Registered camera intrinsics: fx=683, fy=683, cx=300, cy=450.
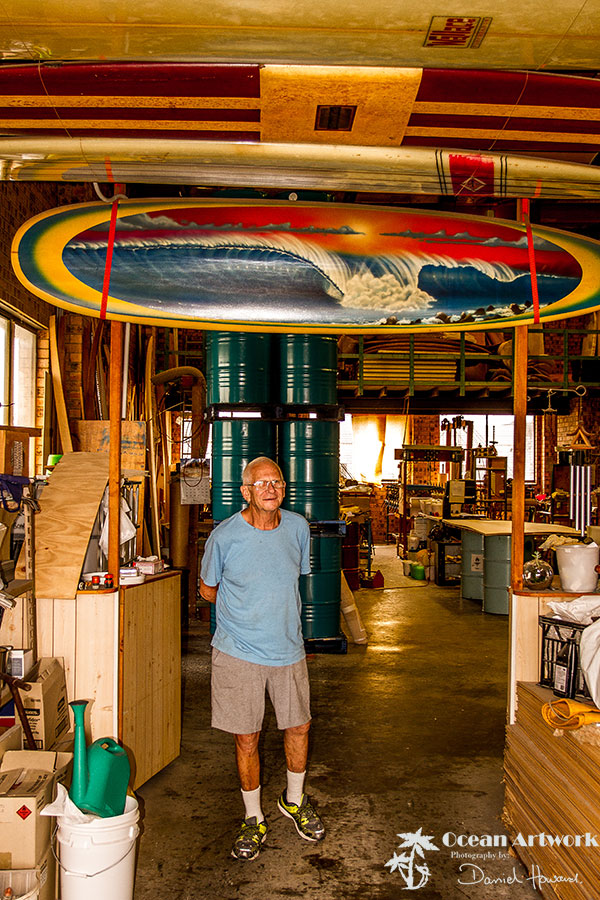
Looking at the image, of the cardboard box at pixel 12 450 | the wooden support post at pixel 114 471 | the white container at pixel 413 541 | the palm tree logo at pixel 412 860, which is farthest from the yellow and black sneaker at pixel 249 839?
the white container at pixel 413 541

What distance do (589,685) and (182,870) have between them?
177cm

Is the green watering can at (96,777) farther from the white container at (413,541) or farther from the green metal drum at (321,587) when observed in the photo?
the white container at (413,541)

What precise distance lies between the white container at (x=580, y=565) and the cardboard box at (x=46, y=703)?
2370 millimetres

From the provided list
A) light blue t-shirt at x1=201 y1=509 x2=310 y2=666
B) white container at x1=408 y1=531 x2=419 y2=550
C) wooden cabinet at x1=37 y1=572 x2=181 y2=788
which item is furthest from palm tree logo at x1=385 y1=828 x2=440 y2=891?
white container at x1=408 y1=531 x2=419 y2=550

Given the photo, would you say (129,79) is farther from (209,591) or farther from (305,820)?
(305,820)

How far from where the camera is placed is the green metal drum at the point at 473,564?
8.62m

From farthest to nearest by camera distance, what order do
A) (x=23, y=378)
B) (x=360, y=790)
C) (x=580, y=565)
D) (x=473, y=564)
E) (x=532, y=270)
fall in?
1. (x=473, y=564)
2. (x=23, y=378)
3. (x=360, y=790)
4. (x=580, y=565)
5. (x=532, y=270)

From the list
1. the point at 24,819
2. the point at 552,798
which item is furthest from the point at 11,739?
the point at 552,798

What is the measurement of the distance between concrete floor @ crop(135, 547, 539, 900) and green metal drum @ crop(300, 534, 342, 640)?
0.37 m

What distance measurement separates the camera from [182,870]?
109 inches

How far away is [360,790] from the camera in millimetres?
3510

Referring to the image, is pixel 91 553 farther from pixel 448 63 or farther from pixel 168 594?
pixel 448 63

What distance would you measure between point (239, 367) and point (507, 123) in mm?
3220

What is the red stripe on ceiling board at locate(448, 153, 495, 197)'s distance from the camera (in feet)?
9.09
